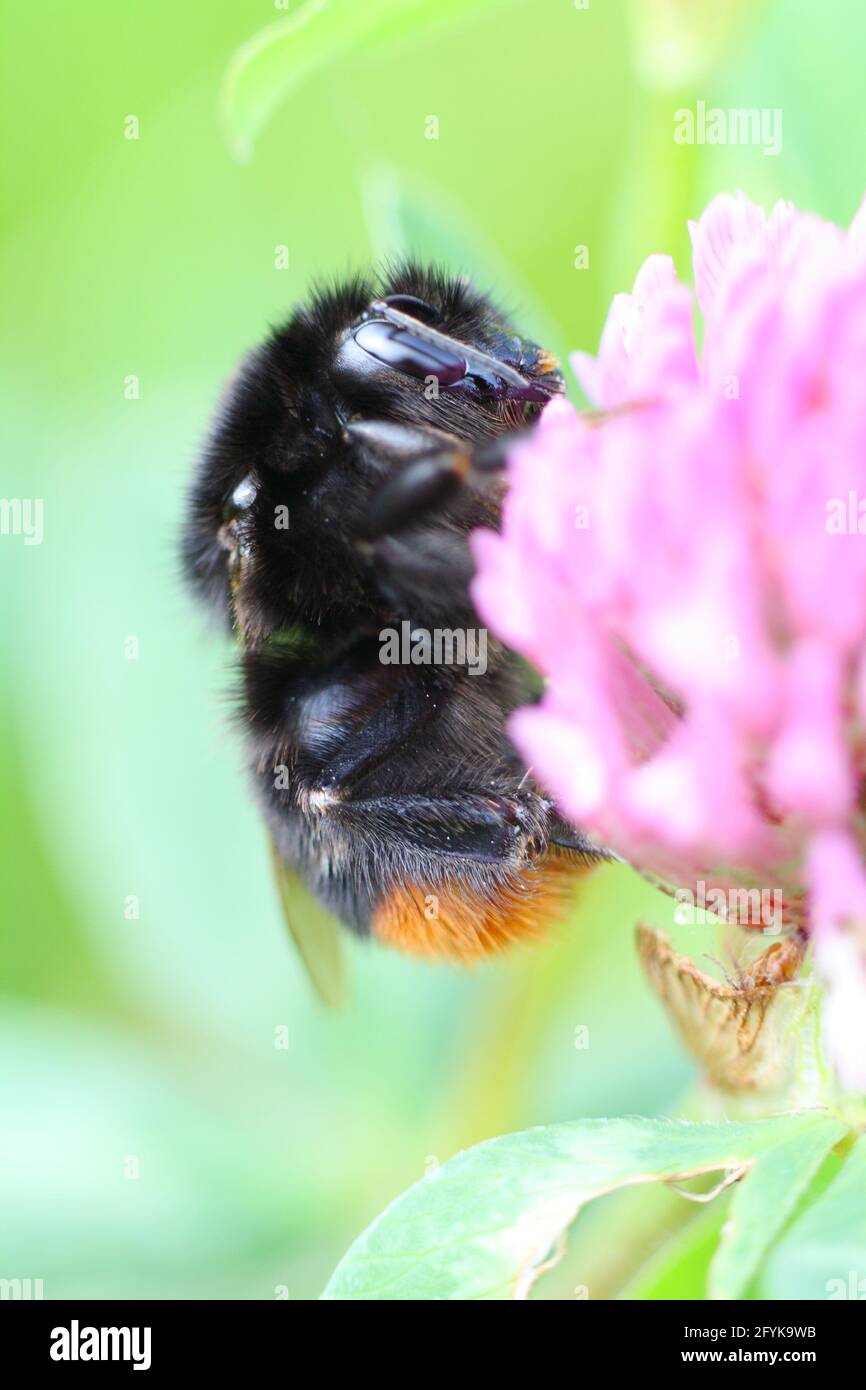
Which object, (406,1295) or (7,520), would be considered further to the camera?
(7,520)

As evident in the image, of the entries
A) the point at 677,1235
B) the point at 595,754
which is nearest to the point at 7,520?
the point at 677,1235

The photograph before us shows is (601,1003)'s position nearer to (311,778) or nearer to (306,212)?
(311,778)

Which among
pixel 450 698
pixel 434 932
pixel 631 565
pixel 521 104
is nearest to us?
pixel 631 565
